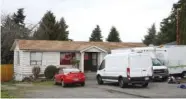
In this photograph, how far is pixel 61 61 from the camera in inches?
1523

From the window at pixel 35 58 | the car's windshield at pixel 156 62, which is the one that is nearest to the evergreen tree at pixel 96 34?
the window at pixel 35 58

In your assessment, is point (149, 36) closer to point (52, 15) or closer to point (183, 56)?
point (52, 15)

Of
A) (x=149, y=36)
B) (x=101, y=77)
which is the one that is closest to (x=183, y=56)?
(x=101, y=77)

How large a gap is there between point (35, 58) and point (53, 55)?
5.95 feet

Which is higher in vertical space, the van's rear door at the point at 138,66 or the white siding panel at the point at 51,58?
the white siding panel at the point at 51,58

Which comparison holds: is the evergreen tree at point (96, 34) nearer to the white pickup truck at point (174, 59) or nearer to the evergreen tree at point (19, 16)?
the evergreen tree at point (19, 16)

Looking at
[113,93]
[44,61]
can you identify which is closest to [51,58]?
[44,61]

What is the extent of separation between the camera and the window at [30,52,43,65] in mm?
37562

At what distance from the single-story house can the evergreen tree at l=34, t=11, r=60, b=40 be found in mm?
20271

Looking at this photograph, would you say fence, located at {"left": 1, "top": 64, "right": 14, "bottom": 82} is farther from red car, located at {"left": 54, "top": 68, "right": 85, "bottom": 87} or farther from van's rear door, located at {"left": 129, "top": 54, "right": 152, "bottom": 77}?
van's rear door, located at {"left": 129, "top": 54, "right": 152, "bottom": 77}

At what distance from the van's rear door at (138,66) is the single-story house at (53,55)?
14.0 metres

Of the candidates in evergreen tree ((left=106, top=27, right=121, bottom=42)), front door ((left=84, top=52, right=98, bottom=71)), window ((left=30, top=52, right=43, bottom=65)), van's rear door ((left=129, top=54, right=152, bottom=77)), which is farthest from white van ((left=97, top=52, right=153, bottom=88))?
evergreen tree ((left=106, top=27, right=121, bottom=42))

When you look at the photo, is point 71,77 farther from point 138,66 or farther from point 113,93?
point 113,93

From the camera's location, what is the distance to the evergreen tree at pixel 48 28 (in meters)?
61.5
